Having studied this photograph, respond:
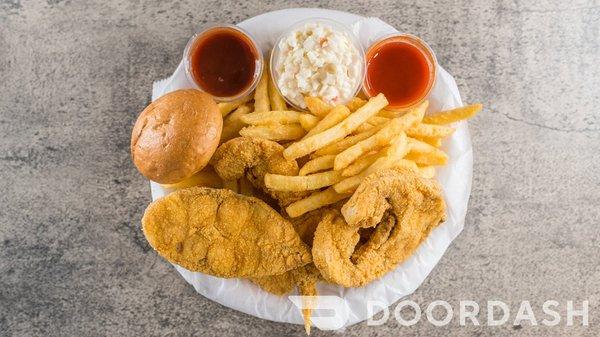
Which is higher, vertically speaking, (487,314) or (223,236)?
(223,236)

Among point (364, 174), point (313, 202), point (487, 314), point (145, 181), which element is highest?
point (364, 174)

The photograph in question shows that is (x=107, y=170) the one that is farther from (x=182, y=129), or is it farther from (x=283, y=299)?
(x=283, y=299)

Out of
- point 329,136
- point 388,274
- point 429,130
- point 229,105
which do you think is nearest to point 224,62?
point 229,105

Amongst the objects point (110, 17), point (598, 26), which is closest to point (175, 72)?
point (110, 17)

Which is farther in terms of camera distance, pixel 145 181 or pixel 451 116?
pixel 145 181

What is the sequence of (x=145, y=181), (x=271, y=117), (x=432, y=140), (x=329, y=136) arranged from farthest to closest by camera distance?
1. (x=145, y=181)
2. (x=432, y=140)
3. (x=271, y=117)
4. (x=329, y=136)

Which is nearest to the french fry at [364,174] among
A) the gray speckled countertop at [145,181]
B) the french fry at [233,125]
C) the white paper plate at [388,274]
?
the white paper plate at [388,274]

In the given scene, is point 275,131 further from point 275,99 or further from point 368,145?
point 368,145

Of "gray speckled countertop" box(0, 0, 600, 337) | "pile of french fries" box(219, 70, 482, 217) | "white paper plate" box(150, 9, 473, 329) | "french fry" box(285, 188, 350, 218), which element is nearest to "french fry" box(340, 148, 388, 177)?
"pile of french fries" box(219, 70, 482, 217)
